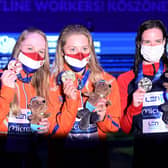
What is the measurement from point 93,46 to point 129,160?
1597 mm

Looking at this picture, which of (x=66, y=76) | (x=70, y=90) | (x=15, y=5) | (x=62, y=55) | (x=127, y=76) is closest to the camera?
(x=70, y=90)

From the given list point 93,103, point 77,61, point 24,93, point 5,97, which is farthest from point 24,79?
point 93,103

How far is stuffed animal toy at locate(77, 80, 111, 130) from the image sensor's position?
11.6 ft

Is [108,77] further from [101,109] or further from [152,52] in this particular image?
[152,52]

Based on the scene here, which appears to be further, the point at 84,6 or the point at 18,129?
the point at 84,6

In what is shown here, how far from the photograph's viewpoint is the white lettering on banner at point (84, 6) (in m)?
3.95

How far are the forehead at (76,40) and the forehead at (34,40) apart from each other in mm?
218

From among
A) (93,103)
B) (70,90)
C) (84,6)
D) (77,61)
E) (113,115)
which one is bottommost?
(113,115)

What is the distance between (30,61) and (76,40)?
0.42m

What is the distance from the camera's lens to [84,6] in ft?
13.0

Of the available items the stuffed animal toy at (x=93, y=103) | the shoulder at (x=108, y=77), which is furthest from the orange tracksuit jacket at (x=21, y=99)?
the shoulder at (x=108, y=77)

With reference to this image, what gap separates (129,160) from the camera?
4703 millimetres

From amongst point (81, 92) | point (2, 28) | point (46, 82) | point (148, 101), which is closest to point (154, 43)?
point (148, 101)

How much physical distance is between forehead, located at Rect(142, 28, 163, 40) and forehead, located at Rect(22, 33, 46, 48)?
87cm
